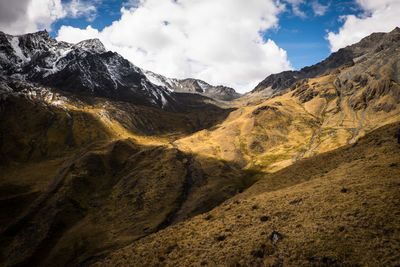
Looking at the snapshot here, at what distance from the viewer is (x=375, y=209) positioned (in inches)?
1382

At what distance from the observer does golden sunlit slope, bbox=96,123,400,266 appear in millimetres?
A: 31078

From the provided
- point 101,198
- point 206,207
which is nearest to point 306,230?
point 206,207

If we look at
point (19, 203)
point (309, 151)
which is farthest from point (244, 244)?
point (309, 151)

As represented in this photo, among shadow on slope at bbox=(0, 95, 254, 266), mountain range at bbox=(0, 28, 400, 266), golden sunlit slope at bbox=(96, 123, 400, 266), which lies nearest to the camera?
golden sunlit slope at bbox=(96, 123, 400, 266)

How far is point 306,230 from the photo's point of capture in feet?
116

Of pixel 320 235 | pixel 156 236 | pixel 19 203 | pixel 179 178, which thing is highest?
pixel 19 203

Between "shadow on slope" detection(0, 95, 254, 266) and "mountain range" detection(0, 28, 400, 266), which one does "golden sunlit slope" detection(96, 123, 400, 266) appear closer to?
"mountain range" detection(0, 28, 400, 266)

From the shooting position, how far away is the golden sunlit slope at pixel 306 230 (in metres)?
31.1

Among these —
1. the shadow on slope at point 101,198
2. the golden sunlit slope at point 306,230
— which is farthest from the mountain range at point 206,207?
the shadow on slope at point 101,198

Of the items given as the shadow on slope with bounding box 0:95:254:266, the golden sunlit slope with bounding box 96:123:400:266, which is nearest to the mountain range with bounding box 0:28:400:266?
the golden sunlit slope with bounding box 96:123:400:266

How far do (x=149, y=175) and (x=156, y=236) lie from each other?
4040 inches

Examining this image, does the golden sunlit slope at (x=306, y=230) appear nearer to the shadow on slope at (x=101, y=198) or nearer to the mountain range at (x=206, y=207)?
the mountain range at (x=206, y=207)

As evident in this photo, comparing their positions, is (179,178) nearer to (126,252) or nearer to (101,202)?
(101,202)

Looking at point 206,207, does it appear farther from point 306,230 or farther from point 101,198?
point 306,230
